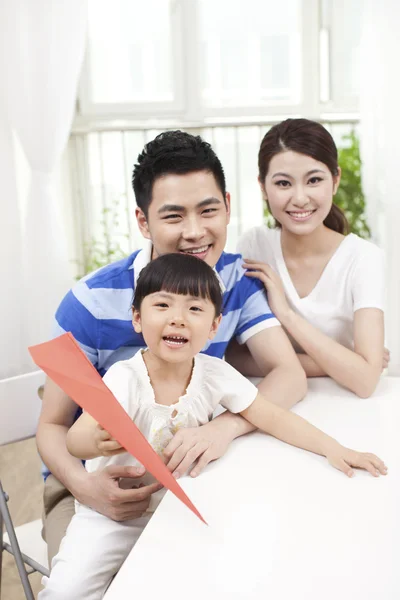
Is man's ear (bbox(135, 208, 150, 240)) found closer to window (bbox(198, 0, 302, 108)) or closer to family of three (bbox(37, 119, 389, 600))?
family of three (bbox(37, 119, 389, 600))

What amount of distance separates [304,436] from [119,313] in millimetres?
472

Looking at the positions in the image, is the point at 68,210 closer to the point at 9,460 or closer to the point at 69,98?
the point at 69,98

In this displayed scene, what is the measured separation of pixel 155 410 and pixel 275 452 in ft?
0.68

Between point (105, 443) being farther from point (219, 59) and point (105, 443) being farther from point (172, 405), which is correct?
point (219, 59)

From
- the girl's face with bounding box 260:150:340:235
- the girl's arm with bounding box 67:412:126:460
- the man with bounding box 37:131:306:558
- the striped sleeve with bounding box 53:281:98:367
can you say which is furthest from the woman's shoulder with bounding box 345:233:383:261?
the girl's arm with bounding box 67:412:126:460

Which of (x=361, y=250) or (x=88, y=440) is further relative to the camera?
(x=361, y=250)

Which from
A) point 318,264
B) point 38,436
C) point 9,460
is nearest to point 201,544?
point 38,436

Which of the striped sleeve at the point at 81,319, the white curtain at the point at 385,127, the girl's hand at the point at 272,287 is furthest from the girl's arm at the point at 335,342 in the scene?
the white curtain at the point at 385,127

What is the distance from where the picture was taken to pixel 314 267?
5.11 feet

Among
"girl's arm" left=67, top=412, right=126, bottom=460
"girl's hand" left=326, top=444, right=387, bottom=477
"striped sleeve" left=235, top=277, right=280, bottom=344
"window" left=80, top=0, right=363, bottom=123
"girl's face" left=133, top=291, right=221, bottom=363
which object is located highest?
"window" left=80, top=0, right=363, bottom=123

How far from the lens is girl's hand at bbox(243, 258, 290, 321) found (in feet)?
4.68

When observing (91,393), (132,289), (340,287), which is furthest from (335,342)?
(91,393)

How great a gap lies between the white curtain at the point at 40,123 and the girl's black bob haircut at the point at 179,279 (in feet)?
Result: 6.41

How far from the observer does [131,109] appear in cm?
365
